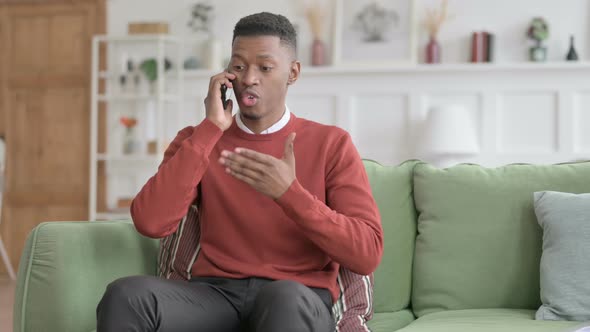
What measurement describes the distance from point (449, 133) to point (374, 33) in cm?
99

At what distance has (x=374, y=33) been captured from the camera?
592 centimetres

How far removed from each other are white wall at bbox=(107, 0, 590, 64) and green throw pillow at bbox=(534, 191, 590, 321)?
362 cm

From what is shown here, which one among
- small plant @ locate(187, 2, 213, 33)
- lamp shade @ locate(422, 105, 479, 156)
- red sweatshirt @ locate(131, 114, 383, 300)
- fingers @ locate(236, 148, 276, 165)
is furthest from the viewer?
small plant @ locate(187, 2, 213, 33)

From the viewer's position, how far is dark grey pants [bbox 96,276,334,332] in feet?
5.73

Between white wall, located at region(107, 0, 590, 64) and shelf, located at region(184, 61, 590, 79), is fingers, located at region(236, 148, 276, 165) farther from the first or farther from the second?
white wall, located at region(107, 0, 590, 64)

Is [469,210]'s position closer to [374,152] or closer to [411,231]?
[411,231]

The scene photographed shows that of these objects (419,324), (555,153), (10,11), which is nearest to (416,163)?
(419,324)

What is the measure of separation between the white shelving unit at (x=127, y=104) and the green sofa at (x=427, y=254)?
382cm

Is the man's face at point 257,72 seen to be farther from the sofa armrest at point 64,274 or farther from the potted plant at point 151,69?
the potted plant at point 151,69

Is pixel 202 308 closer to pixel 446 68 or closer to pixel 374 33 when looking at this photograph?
pixel 446 68

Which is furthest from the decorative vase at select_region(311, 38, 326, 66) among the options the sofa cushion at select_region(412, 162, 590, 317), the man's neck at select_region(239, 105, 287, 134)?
the man's neck at select_region(239, 105, 287, 134)

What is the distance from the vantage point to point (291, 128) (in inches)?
89.4

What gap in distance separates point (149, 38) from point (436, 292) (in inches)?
165

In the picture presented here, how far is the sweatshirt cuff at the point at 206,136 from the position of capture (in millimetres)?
2135
